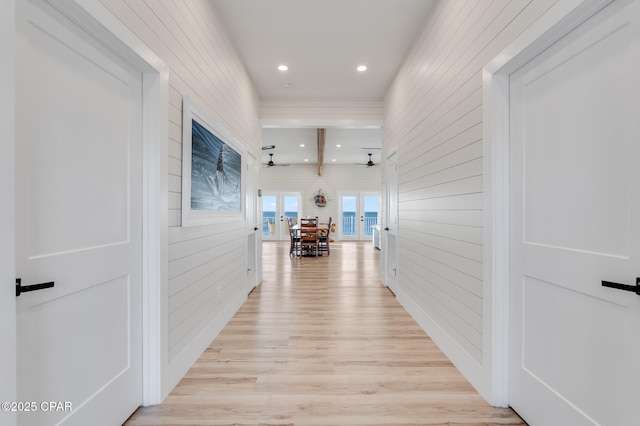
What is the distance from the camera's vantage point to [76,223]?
1.36m

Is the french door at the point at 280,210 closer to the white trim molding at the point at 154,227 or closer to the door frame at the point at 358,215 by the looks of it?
the door frame at the point at 358,215

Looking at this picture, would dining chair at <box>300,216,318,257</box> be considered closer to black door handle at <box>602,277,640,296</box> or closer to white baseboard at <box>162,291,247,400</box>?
white baseboard at <box>162,291,247,400</box>

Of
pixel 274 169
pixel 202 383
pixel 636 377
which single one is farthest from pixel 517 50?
pixel 274 169

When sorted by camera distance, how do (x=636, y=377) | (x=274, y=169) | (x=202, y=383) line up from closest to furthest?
(x=636, y=377) < (x=202, y=383) < (x=274, y=169)

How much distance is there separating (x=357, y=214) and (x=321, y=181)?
1.88 metres

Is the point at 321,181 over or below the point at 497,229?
over

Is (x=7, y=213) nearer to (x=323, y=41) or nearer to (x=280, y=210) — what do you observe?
(x=323, y=41)

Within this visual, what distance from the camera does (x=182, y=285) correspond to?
211 centimetres

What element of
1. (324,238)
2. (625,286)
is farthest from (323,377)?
(324,238)

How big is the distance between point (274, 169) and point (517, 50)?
10.7m

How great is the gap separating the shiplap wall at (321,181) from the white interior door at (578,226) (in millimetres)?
10162

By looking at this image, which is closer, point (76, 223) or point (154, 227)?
point (76, 223)

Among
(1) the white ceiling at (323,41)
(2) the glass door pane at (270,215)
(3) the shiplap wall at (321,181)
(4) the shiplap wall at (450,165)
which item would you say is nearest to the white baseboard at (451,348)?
(4) the shiplap wall at (450,165)

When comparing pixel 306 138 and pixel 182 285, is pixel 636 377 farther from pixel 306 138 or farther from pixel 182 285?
pixel 306 138
